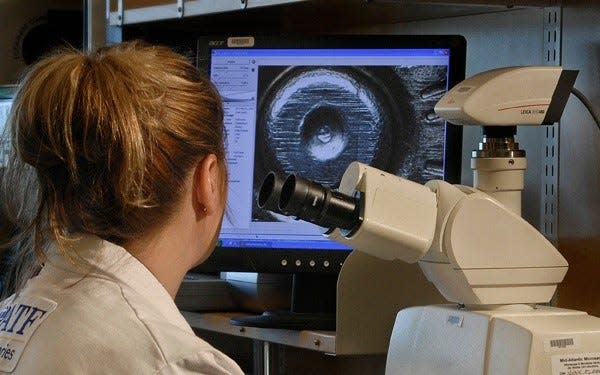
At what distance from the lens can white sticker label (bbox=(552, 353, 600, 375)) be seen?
1211 mm

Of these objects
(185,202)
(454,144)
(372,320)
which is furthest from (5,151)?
(454,144)

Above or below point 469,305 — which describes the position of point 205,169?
above

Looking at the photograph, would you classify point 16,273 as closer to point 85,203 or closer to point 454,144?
point 85,203

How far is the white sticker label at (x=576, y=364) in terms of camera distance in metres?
1.21

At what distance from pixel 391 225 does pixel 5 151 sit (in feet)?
1.61

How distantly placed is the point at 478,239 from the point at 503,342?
13cm

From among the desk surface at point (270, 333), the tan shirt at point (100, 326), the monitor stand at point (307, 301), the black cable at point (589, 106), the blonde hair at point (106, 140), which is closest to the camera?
the tan shirt at point (100, 326)

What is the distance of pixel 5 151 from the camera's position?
135 centimetres

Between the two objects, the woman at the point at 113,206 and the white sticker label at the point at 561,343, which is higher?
the woman at the point at 113,206

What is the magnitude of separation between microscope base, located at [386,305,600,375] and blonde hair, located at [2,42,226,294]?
0.36 m

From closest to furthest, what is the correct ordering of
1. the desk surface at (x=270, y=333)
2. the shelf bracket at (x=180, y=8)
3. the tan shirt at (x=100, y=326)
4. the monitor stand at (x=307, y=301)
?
the tan shirt at (x=100, y=326), the desk surface at (x=270, y=333), the monitor stand at (x=307, y=301), the shelf bracket at (x=180, y=8)

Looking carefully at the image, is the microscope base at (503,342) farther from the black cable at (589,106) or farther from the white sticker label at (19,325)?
the white sticker label at (19,325)

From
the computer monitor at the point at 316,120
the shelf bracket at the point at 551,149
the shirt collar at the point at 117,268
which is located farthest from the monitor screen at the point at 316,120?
the shirt collar at the point at 117,268

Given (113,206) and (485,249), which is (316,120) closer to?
(485,249)
